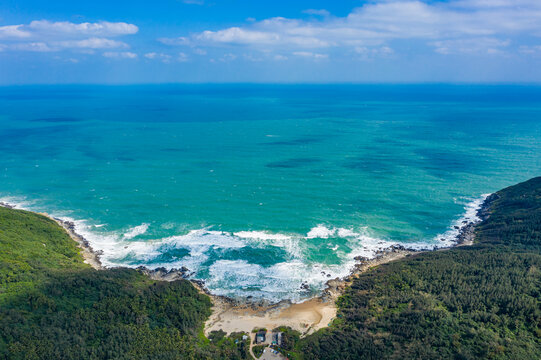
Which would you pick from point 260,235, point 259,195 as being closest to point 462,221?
point 260,235

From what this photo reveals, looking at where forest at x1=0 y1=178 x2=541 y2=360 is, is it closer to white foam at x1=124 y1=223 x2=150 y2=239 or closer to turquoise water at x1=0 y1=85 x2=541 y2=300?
turquoise water at x1=0 y1=85 x2=541 y2=300

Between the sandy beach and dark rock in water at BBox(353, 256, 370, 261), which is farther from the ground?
dark rock in water at BBox(353, 256, 370, 261)

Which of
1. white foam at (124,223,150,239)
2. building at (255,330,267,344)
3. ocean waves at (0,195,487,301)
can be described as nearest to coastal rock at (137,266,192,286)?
ocean waves at (0,195,487,301)

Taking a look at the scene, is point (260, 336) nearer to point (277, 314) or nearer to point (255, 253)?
point (277, 314)

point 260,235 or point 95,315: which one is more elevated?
point 260,235

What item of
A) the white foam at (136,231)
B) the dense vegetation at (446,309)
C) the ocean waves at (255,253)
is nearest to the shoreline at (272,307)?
the ocean waves at (255,253)

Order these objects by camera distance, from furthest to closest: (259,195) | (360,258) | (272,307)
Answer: (259,195)
(360,258)
(272,307)

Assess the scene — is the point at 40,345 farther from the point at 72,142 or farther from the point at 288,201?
the point at 72,142
